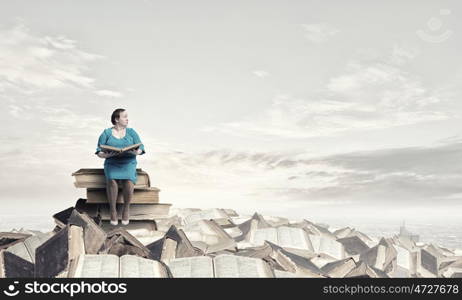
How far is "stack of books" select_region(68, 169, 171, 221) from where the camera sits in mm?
6527

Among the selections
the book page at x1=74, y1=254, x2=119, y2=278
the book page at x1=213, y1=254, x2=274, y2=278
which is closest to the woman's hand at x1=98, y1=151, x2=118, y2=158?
the book page at x1=74, y1=254, x2=119, y2=278

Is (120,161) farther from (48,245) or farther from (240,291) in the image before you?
(240,291)

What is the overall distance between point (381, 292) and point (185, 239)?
2274mm

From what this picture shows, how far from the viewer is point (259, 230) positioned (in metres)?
7.10

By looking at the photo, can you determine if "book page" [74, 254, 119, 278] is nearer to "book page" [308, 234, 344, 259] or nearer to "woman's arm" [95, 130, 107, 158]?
"woman's arm" [95, 130, 107, 158]

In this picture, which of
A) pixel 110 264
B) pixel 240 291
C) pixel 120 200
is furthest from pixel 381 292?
pixel 120 200

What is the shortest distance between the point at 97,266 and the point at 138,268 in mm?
366

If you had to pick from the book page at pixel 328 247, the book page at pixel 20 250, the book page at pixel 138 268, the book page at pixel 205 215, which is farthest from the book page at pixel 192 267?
the book page at pixel 205 215

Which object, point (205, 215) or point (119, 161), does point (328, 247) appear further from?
point (119, 161)

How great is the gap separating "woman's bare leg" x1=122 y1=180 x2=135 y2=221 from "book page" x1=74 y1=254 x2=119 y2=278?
72.2 inches

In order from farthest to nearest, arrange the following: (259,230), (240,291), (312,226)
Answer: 1. (312,226)
2. (259,230)
3. (240,291)

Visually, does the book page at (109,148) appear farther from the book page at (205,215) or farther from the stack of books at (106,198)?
the book page at (205,215)

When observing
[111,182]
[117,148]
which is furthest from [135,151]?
[111,182]

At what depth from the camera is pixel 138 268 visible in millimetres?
4379
